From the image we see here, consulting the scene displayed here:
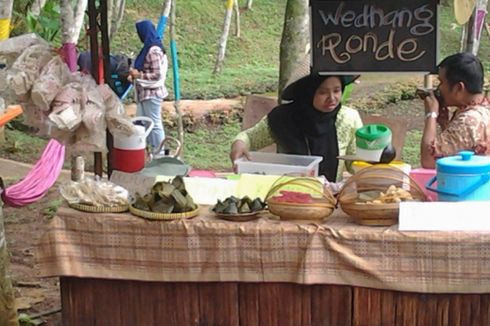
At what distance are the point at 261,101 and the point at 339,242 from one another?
2.69 m

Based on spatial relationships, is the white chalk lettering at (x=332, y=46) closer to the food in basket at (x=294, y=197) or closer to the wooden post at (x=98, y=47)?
the food in basket at (x=294, y=197)

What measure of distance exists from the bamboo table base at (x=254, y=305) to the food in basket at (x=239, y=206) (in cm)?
30

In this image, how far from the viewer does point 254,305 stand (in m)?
3.27

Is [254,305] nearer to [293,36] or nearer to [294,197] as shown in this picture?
[294,197]

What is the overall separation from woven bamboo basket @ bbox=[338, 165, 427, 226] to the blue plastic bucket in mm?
135

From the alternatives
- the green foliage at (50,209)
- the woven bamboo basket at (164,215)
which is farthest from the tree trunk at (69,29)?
the green foliage at (50,209)

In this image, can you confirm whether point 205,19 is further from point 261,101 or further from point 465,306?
point 465,306

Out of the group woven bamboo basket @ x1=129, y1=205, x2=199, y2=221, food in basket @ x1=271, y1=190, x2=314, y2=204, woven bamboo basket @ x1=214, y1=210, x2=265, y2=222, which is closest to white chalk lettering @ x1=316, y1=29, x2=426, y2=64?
food in basket @ x1=271, y1=190, x2=314, y2=204

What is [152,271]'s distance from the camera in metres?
3.32

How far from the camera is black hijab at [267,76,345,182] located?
4.23 m

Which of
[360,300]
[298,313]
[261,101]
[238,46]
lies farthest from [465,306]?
[238,46]

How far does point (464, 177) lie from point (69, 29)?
13.8 feet

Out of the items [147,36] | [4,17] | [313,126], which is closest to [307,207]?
[313,126]

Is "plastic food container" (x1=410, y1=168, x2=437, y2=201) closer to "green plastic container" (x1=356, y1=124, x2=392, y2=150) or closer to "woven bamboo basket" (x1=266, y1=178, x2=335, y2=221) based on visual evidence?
"green plastic container" (x1=356, y1=124, x2=392, y2=150)
